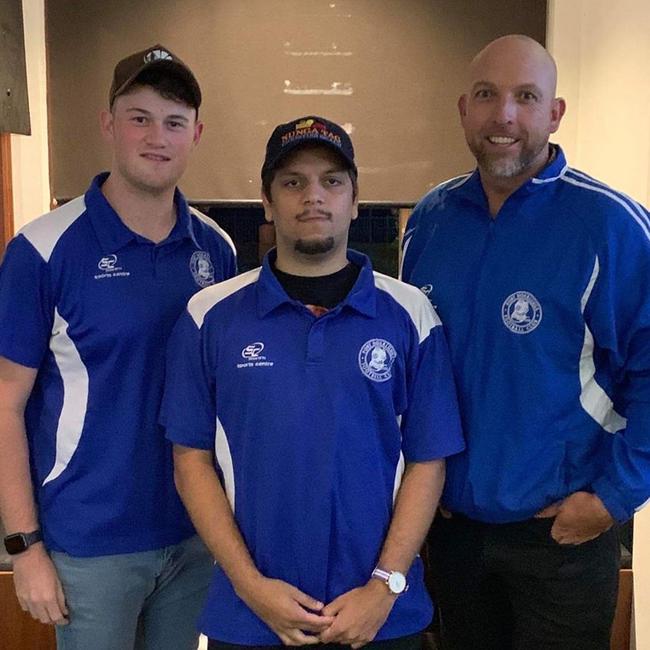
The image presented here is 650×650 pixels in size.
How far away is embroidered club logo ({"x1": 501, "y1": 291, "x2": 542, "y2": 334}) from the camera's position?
1454 mm

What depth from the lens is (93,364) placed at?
1.51m

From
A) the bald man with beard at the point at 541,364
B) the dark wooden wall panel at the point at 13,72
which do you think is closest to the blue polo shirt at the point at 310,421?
the bald man with beard at the point at 541,364

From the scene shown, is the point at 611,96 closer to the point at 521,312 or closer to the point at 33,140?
the point at 521,312

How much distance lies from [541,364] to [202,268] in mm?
700

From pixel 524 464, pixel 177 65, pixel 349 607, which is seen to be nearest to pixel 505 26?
pixel 177 65

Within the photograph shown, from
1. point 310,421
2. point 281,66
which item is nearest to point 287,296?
point 310,421

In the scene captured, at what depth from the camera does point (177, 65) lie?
154cm

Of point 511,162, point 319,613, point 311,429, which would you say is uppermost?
point 511,162

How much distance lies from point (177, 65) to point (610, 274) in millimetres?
909

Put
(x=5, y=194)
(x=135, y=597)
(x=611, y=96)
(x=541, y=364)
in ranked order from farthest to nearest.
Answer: (x=5, y=194) → (x=611, y=96) → (x=135, y=597) → (x=541, y=364)

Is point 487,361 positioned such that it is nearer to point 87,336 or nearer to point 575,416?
point 575,416

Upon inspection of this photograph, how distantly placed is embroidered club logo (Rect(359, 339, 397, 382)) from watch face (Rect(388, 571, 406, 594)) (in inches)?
13.1

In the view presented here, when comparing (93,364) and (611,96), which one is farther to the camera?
(611,96)

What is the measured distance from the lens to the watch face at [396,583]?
1.34m
